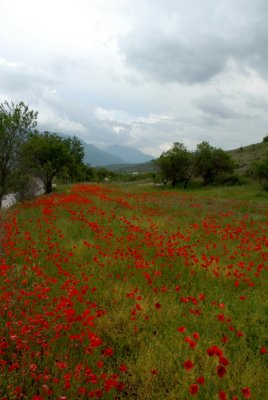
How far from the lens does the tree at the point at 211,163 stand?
50750 millimetres

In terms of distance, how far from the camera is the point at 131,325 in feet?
16.7

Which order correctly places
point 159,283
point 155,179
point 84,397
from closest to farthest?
1. point 84,397
2. point 159,283
3. point 155,179

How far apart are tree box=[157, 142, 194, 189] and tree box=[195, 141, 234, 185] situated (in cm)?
148

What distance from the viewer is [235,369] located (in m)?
4.13

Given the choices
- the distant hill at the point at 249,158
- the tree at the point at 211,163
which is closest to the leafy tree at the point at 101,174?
the distant hill at the point at 249,158

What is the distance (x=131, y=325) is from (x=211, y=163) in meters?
Result: 48.3

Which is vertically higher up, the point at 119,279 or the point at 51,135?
the point at 51,135

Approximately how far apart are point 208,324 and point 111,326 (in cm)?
167

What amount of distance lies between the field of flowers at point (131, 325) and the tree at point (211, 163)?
4250 centimetres

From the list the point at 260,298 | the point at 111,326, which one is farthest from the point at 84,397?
the point at 260,298

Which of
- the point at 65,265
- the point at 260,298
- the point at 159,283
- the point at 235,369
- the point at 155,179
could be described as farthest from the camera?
the point at 155,179

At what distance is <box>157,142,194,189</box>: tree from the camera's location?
173ft

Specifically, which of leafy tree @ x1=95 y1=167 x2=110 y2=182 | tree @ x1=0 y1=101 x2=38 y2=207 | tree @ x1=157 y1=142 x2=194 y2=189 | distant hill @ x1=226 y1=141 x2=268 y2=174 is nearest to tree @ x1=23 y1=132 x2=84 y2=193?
tree @ x1=0 y1=101 x2=38 y2=207

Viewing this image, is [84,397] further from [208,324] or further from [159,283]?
[159,283]
